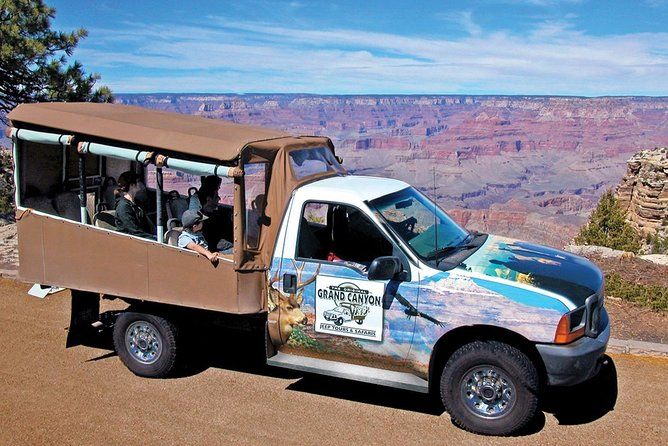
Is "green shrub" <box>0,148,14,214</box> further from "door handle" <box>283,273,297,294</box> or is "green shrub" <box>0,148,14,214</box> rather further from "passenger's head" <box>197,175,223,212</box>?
"door handle" <box>283,273,297,294</box>

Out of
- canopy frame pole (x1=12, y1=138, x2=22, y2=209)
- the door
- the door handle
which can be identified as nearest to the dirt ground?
the door

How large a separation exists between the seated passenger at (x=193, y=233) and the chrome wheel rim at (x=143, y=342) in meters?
1.05

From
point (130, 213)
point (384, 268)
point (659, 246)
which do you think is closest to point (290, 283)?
point (384, 268)

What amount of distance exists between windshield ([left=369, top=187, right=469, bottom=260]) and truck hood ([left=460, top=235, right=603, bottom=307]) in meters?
0.33

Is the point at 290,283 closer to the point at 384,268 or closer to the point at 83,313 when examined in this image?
the point at 384,268

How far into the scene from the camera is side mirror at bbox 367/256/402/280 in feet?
16.9

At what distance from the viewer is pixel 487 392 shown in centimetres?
530

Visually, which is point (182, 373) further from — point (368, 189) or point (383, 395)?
point (368, 189)

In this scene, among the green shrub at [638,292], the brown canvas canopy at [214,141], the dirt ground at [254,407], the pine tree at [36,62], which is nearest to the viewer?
the dirt ground at [254,407]

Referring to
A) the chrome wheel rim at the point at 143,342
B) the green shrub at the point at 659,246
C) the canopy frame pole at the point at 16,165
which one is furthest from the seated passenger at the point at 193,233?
the green shrub at the point at 659,246

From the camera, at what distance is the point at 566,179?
7082 inches

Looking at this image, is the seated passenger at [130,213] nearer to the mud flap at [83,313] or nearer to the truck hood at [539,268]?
the mud flap at [83,313]

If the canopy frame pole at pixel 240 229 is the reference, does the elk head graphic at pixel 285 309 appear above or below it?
below

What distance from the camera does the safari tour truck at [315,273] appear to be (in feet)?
17.0
